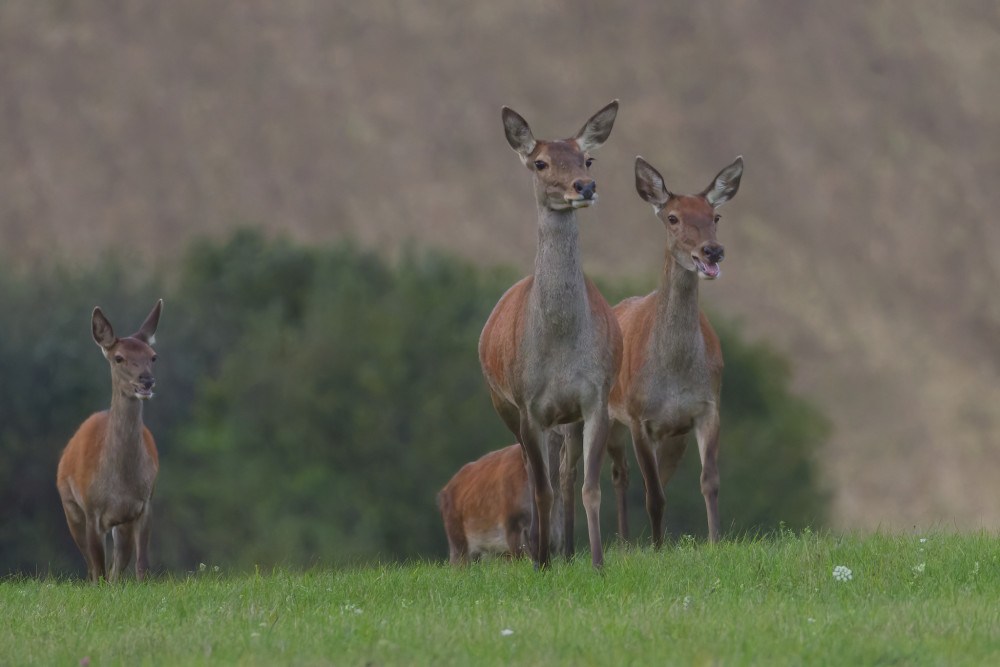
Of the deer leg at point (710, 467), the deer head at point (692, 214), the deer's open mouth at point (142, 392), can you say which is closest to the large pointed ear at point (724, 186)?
the deer head at point (692, 214)

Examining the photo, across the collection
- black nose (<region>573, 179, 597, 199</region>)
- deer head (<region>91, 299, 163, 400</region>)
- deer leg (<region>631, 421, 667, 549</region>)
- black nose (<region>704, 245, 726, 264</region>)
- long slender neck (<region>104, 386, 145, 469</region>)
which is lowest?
deer leg (<region>631, 421, 667, 549</region>)

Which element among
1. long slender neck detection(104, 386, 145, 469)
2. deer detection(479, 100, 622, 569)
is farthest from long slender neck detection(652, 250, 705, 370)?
long slender neck detection(104, 386, 145, 469)

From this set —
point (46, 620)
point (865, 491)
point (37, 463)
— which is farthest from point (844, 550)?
point (865, 491)

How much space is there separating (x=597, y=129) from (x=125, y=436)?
5.51 metres

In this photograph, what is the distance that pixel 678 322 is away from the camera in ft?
40.8

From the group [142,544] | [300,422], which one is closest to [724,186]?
[142,544]

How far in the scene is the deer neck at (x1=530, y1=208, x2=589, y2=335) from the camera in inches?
408

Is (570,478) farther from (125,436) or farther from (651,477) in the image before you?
(125,436)

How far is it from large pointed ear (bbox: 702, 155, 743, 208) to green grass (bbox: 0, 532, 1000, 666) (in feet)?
9.97

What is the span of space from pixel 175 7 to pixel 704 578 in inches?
6066

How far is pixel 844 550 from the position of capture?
34.0ft

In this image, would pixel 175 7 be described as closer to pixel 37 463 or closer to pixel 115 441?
pixel 37 463

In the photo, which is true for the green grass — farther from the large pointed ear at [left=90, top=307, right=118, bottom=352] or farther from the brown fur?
the large pointed ear at [left=90, top=307, right=118, bottom=352]

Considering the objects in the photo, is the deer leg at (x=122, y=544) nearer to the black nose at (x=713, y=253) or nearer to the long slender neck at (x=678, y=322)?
the long slender neck at (x=678, y=322)
